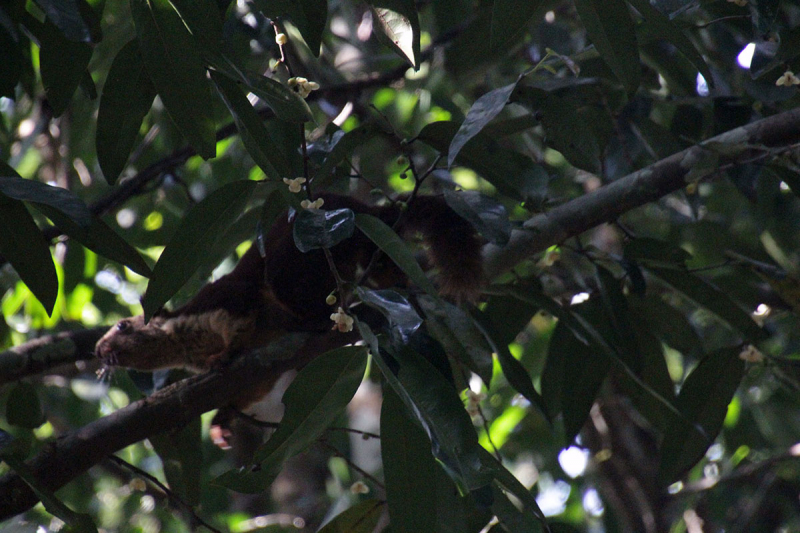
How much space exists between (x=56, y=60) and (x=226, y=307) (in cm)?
120

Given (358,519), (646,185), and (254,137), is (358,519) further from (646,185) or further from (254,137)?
(646,185)

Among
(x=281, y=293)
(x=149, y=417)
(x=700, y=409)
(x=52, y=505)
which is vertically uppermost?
(x=52, y=505)

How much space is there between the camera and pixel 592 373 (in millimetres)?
2471

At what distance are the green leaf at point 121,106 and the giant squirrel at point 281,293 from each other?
0.54 meters

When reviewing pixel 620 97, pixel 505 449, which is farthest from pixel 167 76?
pixel 505 449

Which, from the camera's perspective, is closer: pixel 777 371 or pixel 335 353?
pixel 335 353

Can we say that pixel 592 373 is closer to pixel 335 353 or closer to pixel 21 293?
pixel 335 353

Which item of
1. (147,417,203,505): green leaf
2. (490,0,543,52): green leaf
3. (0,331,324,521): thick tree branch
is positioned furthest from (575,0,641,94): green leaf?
(147,417,203,505): green leaf

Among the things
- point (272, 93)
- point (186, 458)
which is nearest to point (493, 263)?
point (272, 93)

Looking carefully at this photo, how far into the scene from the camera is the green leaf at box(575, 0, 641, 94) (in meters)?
1.72

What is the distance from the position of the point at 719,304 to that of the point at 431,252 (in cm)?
92

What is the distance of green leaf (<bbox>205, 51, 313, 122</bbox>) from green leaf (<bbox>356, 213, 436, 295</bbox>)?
0.26 metres

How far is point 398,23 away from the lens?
5.84ft

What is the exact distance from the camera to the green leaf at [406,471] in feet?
5.16
